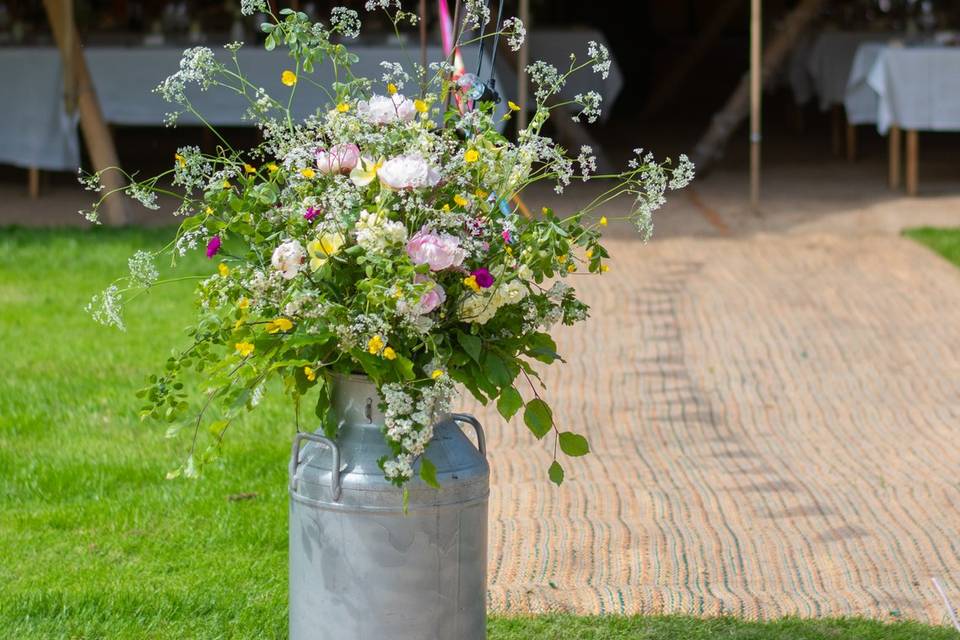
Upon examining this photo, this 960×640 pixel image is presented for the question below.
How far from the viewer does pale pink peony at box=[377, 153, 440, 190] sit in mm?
2223

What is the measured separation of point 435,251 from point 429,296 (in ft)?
0.24

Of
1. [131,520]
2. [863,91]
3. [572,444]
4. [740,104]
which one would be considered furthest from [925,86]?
[572,444]

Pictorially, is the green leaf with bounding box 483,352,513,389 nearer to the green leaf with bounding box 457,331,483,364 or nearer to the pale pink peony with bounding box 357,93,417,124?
the green leaf with bounding box 457,331,483,364

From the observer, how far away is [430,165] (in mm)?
2275

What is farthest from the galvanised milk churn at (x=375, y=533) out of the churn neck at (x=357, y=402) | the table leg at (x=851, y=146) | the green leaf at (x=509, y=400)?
the table leg at (x=851, y=146)

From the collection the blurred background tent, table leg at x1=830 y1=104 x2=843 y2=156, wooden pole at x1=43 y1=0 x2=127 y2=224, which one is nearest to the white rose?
the blurred background tent

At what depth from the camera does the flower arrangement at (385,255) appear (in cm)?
221

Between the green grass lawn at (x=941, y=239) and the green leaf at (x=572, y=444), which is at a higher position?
the green grass lawn at (x=941, y=239)

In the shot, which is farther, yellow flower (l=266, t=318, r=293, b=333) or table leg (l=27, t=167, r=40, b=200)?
table leg (l=27, t=167, r=40, b=200)

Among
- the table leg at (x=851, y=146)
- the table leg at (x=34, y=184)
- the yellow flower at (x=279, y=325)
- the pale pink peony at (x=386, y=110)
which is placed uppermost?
the table leg at (x=851, y=146)

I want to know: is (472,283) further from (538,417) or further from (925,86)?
(925,86)

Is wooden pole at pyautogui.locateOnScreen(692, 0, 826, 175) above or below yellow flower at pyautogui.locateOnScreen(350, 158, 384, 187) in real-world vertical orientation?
above

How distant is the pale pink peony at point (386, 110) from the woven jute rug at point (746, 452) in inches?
49.2

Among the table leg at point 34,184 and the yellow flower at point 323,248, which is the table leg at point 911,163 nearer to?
the table leg at point 34,184
